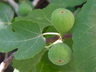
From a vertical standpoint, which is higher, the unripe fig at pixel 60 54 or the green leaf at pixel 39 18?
the unripe fig at pixel 60 54

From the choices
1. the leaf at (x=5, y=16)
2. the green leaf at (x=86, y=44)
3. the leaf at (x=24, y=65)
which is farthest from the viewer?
the leaf at (x=5, y=16)

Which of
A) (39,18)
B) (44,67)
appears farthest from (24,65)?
(39,18)

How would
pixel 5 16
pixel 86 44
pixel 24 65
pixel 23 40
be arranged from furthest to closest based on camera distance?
pixel 5 16
pixel 24 65
pixel 23 40
pixel 86 44

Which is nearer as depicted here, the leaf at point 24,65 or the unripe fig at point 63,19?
the unripe fig at point 63,19

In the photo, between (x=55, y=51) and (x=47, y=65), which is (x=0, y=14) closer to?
(x=47, y=65)

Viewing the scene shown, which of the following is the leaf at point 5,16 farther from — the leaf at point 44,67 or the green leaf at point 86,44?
the green leaf at point 86,44

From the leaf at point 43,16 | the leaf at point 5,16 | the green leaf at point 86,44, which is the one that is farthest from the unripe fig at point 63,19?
the leaf at point 5,16

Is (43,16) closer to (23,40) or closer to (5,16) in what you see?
(23,40)
